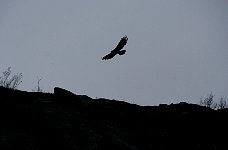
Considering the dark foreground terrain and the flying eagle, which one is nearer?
the dark foreground terrain

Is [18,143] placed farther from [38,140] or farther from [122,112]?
[122,112]

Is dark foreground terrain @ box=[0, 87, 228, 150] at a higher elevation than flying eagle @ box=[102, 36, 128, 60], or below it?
below

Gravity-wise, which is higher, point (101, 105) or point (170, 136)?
point (101, 105)

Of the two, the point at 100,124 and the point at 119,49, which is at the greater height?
the point at 119,49

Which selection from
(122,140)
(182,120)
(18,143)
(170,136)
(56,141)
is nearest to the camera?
(18,143)

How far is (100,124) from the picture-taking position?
974 cm

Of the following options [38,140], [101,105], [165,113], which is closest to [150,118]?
[165,113]

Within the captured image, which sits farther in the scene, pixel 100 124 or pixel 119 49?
pixel 119 49

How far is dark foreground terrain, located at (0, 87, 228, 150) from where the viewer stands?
809 centimetres

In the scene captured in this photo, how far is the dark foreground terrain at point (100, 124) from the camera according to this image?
26.6 ft

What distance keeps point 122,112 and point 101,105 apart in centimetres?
83

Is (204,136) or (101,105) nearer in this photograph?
(204,136)

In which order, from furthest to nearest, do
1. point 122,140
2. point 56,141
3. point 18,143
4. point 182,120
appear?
1. point 182,120
2. point 122,140
3. point 56,141
4. point 18,143

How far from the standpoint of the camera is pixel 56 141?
26.1 ft
